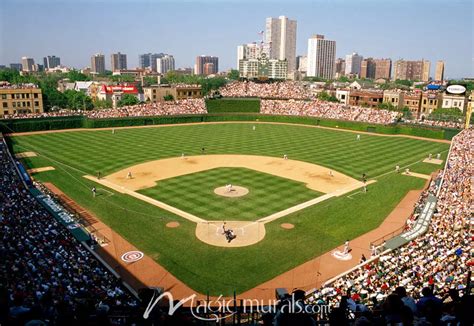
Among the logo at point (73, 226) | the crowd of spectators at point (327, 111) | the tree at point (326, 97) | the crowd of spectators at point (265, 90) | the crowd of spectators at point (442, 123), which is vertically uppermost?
the crowd of spectators at point (265, 90)

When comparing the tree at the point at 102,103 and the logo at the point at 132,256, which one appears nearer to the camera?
the logo at the point at 132,256

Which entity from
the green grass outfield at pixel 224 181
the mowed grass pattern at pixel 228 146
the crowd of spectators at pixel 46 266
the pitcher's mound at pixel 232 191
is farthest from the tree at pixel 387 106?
the crowd of spectators at pixel 46 266

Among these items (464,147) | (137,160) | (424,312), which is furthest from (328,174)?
(424,312)

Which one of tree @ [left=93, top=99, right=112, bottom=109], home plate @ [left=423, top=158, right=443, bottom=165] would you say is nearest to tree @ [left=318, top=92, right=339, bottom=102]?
tree @ [left=93, top=99, right=112, bottom=109]

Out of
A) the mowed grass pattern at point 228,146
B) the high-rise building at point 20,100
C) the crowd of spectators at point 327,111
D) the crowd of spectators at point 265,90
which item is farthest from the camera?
the crowd of spectators at point 265,90

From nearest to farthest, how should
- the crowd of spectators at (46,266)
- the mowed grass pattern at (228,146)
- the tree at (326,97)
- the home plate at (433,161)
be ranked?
the crowd of spectators at (46,266)
the mowed grass pattern at (228,146)
the home plate at (433,161)
the tree at (326,97)

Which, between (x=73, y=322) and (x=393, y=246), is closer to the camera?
(x=73, y=322)

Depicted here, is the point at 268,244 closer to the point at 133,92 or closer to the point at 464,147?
the point at 464,147

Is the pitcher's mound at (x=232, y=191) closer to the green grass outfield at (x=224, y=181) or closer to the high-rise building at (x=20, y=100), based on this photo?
the green grass outfield at (x=224, y=181)
